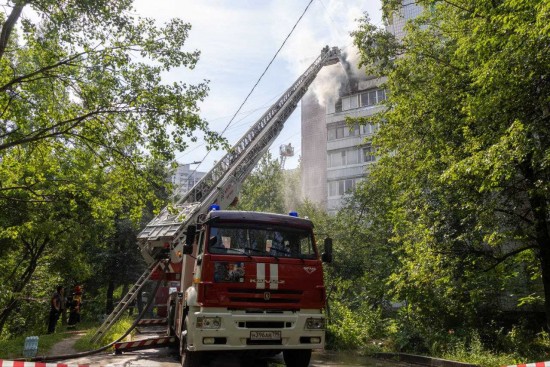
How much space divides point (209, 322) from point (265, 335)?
94 centimetres

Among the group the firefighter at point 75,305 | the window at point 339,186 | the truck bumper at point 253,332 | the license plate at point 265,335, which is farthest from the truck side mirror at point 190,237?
the window at point 339,186

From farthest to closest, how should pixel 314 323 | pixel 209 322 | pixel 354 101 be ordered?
pixel 354 101 < pixel 314 323 < pixel 209 322

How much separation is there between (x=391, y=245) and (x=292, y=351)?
10.7 meters

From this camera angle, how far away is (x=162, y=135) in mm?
10969

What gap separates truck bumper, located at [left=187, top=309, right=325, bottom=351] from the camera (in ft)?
21.1

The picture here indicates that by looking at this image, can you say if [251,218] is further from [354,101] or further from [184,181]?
[354,101]

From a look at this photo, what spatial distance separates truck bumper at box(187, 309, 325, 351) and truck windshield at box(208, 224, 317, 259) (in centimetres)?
101

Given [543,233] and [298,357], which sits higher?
[543,233]

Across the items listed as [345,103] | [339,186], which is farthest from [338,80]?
[339,186]

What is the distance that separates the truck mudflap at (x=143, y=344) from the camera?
8.78 m

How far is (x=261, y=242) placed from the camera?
287 inches

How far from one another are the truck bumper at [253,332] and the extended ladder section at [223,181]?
15.8ft

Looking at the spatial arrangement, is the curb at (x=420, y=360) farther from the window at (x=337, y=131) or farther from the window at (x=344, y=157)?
the window at (x=337, y=131)

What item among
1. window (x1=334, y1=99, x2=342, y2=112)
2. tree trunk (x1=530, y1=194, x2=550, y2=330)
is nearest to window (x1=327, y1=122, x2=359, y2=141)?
window (x1=334, y1=99, x2=342, y2=112)
